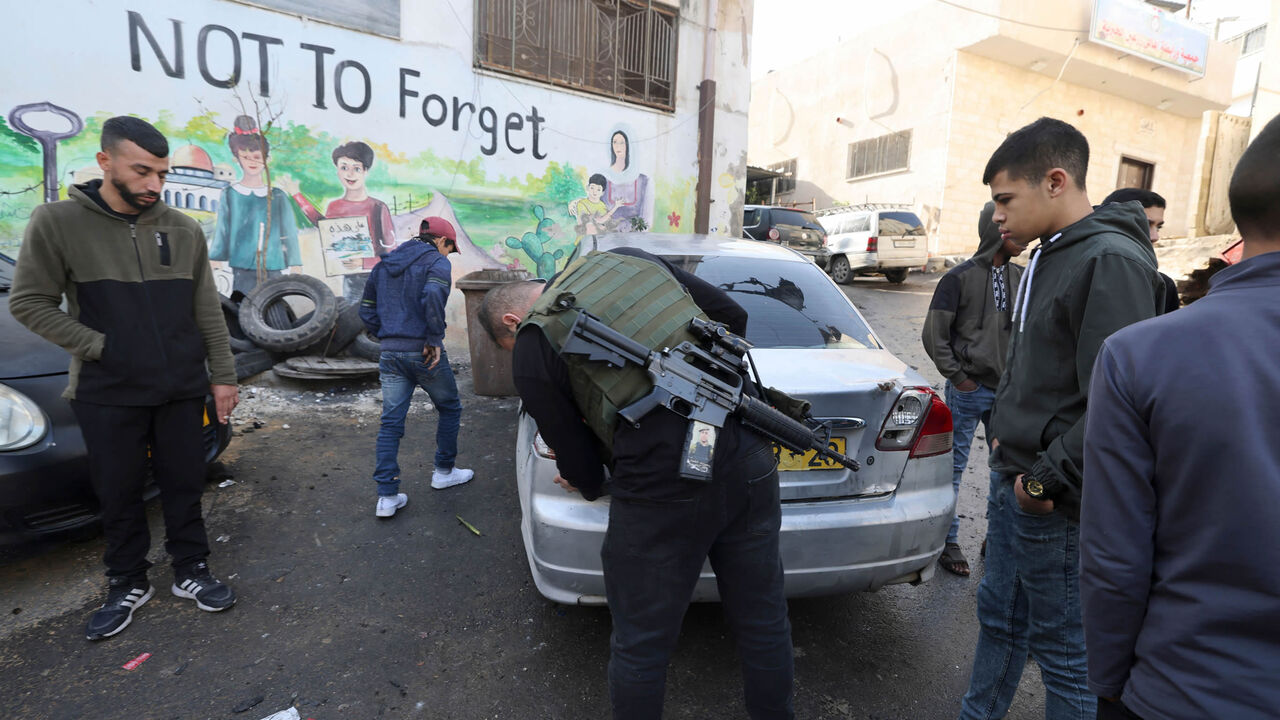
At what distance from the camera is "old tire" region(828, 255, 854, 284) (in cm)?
1420

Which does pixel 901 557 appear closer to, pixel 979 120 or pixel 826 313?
pixel 826 313

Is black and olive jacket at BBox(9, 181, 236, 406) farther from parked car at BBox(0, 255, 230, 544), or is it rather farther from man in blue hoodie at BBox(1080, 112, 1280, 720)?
man in blue hoodie at BBox(1080, 112, 1280, 720)

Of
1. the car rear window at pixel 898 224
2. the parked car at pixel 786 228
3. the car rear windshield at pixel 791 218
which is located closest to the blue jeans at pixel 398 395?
the parked car at pixel 786 228

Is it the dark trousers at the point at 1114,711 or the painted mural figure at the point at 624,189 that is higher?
the painted mural figure at the point at 624,189

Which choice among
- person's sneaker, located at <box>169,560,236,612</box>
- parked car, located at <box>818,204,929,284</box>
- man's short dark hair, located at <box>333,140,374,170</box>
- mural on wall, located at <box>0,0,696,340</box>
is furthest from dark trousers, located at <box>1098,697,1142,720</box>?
parked car, located at <box>818,204,929,284</box>

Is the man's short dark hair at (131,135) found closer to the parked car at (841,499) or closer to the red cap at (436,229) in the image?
the red cap at (436,229)

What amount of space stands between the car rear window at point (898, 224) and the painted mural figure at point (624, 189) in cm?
669

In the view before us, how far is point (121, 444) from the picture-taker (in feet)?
8.17

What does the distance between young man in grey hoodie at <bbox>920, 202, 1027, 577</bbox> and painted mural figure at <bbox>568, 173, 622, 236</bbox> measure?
6366mm

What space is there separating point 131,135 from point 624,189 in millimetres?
7271

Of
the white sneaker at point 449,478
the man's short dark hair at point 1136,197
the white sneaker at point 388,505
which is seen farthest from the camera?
the white sneaker at point 449,478

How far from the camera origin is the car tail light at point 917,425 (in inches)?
89.8

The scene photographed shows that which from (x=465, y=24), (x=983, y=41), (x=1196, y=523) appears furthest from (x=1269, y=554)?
(x=983, y=41)

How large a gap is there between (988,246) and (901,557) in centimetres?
176
